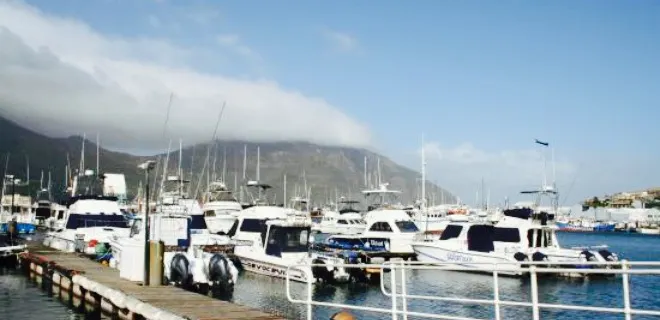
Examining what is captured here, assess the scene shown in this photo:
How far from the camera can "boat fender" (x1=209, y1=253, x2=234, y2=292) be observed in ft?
83.4

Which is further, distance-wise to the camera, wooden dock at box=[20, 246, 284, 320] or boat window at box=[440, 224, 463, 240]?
boat window at box=[440, 224, 463, 240]

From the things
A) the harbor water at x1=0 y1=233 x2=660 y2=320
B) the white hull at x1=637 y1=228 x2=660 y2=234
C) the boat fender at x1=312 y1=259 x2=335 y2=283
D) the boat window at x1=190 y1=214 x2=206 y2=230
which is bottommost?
the white hull at x1=637 y1=228 x2=660 y2=234

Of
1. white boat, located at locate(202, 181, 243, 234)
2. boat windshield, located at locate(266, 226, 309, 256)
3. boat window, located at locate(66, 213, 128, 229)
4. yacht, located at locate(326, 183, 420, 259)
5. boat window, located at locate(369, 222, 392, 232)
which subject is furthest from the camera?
white boat, located at locate(202, 181, 243, 234)

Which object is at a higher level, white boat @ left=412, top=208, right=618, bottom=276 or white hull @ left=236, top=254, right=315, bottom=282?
white boat @ left=412, top=208, right=618, bottom=276

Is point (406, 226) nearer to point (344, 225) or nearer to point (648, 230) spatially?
point (344, 225)

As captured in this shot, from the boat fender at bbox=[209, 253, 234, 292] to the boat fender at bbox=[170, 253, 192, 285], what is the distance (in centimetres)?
95

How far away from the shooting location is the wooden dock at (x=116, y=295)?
15312 mm

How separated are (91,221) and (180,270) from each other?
14.7 meters

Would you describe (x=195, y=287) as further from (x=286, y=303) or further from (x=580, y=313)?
(x=580, y=313)

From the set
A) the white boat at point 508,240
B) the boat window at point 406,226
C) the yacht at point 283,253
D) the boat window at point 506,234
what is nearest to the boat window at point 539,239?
the white boat at point 508,240

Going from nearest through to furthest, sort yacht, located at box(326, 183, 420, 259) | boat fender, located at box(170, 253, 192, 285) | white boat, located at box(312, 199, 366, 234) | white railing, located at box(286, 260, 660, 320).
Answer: white railing, located at box(286, 260, 660, 320) → boat fender, located at box(170, 253, 192, 285) → yacht, located at box(326, 183, 420, 259) → white boat, located at box(312, 199, 366, 234)

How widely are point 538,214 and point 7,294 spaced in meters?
27.1

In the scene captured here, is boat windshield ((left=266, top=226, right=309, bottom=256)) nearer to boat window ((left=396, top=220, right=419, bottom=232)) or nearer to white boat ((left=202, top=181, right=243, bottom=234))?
boat window ((left=396, top=220, right=419, bottom=232))

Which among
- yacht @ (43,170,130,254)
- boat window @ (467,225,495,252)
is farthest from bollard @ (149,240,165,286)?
boat window @ (467,225,495,252)
